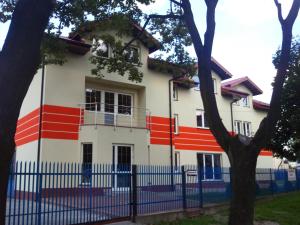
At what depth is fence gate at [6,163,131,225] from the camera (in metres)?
9.62

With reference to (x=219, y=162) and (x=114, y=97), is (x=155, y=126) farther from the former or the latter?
(x=219, y=162)

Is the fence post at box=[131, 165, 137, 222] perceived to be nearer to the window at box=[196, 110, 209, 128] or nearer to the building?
the building

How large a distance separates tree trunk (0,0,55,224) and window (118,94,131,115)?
52.7 feet

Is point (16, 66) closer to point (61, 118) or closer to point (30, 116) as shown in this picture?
point (61, 118)

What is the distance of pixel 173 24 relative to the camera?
54.3ft

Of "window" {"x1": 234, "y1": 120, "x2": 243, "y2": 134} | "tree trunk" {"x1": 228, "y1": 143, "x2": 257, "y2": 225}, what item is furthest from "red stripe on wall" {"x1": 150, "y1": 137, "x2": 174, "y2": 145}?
"tree trunk" {"x1": 228, "y1": 143, "x2": 257, "y2": 225}

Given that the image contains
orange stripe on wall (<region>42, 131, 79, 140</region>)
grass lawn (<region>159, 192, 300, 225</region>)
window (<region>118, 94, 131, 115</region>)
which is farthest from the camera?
window (<region>118, 94, 131, 115</region>)

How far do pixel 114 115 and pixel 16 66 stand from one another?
15.9m

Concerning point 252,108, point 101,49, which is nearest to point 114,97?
point 101,49

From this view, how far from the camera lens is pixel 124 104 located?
74.1ft

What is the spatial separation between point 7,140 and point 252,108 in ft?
99.4

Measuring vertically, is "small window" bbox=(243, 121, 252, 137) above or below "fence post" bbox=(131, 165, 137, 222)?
above

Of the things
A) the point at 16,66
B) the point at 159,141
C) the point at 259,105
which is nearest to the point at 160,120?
the point at 159,141

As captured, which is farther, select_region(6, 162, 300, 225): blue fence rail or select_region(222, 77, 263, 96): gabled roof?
select_region(222, 77, 263, 96): gabled roof
